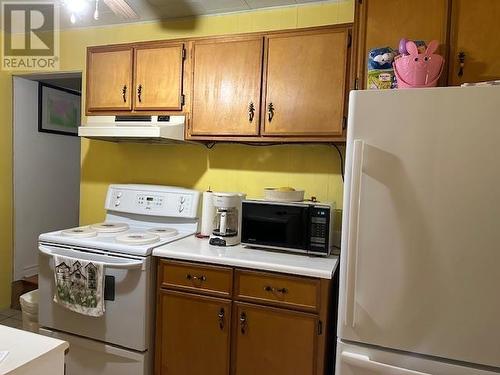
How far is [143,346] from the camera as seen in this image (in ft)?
6.55

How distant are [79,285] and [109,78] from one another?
134 centimetres

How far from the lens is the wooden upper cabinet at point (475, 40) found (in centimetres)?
155

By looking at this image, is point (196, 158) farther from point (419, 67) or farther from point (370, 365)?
point (370, 365)

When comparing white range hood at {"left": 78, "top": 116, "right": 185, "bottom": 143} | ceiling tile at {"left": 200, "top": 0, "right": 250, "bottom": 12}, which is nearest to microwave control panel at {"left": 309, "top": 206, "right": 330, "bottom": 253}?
white range hood at {"left": 78, "top": 116, "right": 185, "bottom": 143}

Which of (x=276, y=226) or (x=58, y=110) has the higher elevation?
(x=58, y=110)

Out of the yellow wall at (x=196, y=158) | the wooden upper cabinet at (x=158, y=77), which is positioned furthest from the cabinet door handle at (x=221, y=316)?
the wooden upper cabinet at (x=158, y=77)

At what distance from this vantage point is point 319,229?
6.33 ft

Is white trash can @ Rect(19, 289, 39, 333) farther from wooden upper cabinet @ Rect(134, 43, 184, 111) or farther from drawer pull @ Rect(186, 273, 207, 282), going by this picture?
wooden upper cabinet @ Rect(134, 43, 184, 111)

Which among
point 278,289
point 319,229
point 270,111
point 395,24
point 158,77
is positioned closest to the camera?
point 395,24

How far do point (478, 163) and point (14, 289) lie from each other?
140 inches

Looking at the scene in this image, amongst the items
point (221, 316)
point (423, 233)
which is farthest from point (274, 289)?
point (423, 233)

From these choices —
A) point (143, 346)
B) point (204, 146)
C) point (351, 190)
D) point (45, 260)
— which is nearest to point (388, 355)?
point (351, 190)

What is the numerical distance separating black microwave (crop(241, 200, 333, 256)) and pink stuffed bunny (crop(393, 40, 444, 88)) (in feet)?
2.32

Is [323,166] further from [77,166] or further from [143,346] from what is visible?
[77,166]
